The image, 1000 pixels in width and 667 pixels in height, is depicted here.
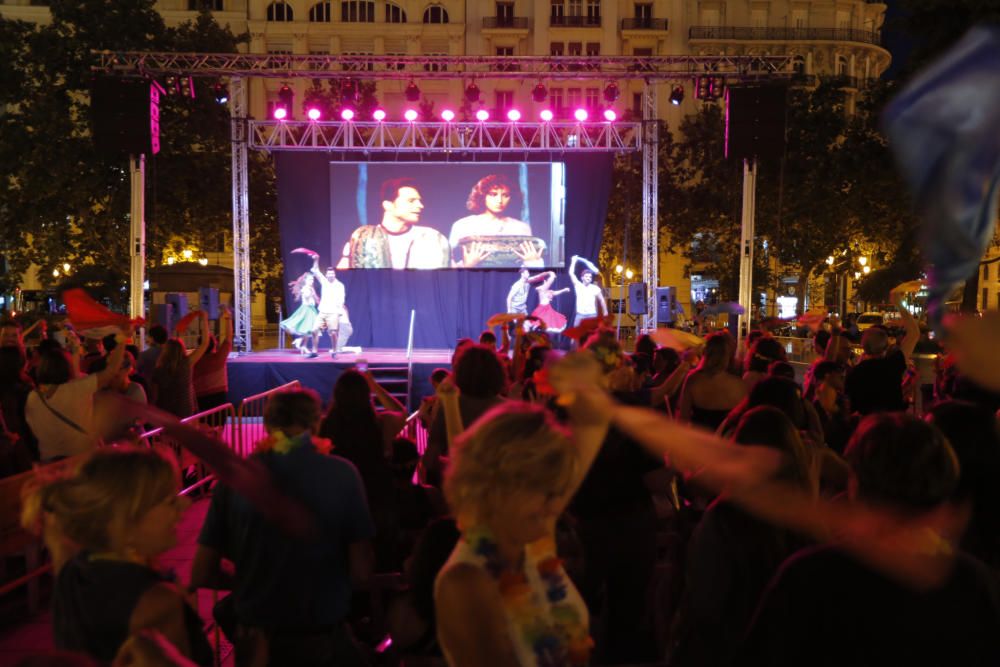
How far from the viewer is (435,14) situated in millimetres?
39719

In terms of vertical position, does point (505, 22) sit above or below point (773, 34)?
below

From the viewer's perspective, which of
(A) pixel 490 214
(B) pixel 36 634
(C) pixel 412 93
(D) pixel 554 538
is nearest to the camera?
(D) pixel 554 538

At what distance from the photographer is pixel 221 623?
283 centimetres

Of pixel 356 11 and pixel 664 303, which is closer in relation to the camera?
pixel 664 303

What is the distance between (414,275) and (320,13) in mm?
25899

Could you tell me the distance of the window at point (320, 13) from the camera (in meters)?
39.0

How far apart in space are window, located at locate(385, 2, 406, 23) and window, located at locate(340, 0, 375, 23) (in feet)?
2.38

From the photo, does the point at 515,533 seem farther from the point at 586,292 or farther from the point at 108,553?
the point at 586,292

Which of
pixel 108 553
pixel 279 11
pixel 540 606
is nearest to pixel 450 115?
pixel 108 553

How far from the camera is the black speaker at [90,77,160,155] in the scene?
45.1 ft

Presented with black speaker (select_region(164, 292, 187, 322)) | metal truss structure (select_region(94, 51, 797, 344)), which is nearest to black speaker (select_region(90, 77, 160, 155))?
metal truss structure (select_region(94, 51, 797, 344))

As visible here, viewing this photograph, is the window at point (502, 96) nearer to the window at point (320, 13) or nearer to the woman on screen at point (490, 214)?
the window at point (320, 13)

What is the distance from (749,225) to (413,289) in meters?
8.35

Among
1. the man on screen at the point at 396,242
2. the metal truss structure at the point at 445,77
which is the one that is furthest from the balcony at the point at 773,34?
the man on screen at the point at 396,242
